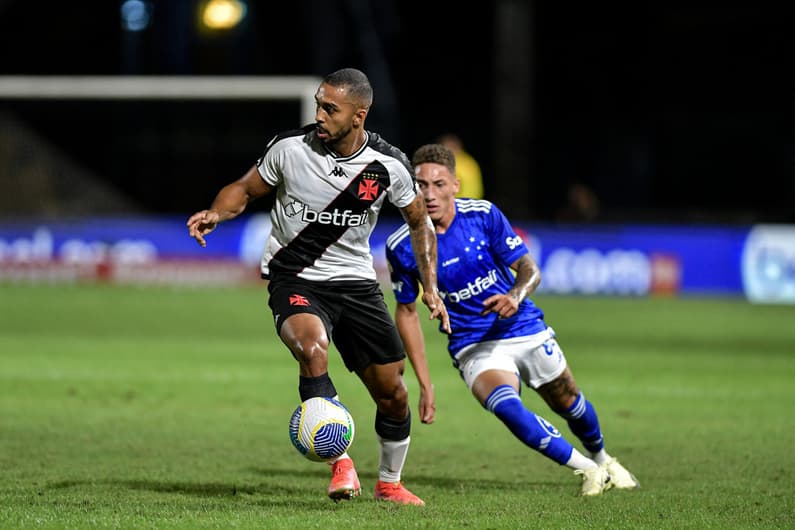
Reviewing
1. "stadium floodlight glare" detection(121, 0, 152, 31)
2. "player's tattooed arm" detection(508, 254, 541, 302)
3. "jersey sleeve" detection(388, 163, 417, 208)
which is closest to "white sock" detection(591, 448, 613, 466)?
"player's tattooed arm" detection(508, 254, 541, 302)

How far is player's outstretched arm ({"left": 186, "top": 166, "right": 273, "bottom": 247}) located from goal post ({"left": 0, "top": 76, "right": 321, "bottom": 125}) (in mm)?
14493

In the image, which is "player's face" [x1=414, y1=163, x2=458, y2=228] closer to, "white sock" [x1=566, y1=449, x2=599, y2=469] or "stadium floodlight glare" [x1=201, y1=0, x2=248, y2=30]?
"white sock" [x1=566, y1=449, x2=599, y2=469]

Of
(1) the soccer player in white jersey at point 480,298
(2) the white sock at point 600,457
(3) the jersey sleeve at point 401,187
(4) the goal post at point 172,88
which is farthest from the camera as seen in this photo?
(4) the goal post at point 172,88

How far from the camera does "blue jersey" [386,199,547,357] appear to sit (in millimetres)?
7285

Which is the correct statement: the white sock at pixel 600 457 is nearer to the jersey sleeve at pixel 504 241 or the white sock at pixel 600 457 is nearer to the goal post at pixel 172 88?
the jersey sleeve at pixel 504 241

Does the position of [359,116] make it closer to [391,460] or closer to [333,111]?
[333,111]

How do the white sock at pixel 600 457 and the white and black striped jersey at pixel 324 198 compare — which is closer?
the white and black striped jersey at pixel 324 198

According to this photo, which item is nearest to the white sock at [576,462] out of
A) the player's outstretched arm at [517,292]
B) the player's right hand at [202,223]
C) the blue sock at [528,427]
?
the blue sock at [528,427]

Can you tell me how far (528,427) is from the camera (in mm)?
6883

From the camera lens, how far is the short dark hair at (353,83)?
638 cm

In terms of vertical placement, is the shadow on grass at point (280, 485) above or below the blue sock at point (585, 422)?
below

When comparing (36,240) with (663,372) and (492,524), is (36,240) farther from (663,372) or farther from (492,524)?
(492,524)

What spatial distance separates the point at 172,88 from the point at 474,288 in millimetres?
14932

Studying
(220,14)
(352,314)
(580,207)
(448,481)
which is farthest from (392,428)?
(580,207)
